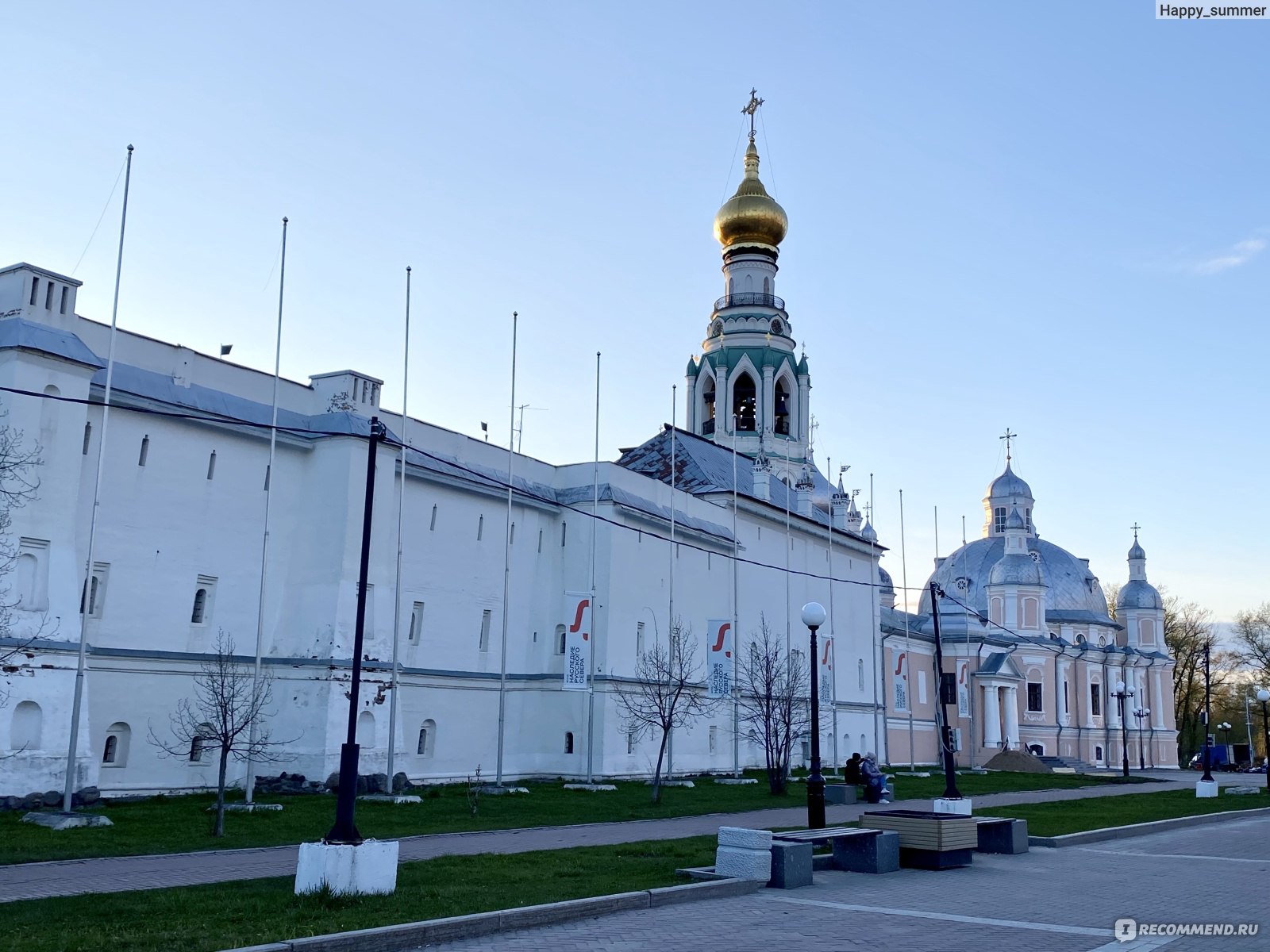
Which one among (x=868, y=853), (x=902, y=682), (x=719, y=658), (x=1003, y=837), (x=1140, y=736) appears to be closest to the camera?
(x=868, y=853)

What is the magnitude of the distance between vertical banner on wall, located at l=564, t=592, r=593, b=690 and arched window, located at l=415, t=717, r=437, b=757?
4.07m

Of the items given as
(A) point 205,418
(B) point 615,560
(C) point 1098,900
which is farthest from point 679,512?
(C) point 1098,900

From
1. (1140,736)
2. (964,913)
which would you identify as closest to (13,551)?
(964,913)

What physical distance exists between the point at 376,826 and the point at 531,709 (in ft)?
57.9

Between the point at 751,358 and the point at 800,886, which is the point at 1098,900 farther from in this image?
the point at 751,358

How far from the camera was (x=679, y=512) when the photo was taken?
4434cm

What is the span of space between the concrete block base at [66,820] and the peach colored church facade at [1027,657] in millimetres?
45502

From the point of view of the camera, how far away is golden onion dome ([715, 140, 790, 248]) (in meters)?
66.4

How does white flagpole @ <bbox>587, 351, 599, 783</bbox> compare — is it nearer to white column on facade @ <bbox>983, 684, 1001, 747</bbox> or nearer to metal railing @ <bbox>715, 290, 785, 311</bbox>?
metal railing @ <bbox>715, 290, 785, 311</bbox>

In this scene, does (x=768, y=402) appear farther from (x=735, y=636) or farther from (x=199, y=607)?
(x=199, y=607)

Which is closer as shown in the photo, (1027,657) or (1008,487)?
(1027,657)

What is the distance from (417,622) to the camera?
111 feet

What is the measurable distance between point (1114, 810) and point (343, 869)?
22.1 m
